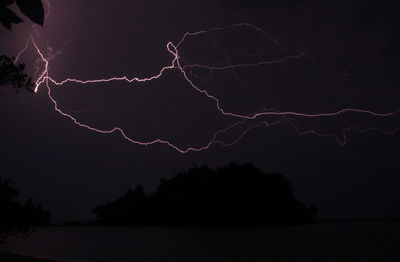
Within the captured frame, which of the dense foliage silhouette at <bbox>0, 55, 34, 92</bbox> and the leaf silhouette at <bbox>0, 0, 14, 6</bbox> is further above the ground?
the dense foliage silhouette at <bbox>0, 55, 34, 92</bbox>

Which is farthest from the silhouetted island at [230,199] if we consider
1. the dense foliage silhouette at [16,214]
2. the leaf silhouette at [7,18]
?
the leaf silhouette at [7,18]

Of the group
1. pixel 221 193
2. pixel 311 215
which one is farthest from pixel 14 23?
pixel 311 215

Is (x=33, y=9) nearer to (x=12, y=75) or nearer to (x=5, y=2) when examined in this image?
(x=5, y=2)

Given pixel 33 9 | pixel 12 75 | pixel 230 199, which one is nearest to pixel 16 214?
pixel 12 75

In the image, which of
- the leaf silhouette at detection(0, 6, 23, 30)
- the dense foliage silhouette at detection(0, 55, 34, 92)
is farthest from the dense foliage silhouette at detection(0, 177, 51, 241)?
the leaf silhouette at detection(0, 6, 23, 30)

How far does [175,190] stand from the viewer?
88312 millimetres

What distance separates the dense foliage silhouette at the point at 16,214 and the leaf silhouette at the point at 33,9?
24.7 feet

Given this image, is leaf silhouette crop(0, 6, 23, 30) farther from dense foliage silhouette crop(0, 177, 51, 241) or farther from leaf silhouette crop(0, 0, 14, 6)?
dense foliage silhouette crop(0, 177, 51, 241)

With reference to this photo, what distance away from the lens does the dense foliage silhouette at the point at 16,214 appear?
7.95 metres

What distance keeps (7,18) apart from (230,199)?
85.6 meters

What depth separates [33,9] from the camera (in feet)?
4.19

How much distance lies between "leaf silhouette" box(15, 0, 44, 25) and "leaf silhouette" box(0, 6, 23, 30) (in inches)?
4.3

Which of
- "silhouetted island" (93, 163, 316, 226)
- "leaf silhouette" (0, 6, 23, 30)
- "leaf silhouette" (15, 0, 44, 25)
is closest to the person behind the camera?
"leaf silhouette" (15, 0, 44, 25)

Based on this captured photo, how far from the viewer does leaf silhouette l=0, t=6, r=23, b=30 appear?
1384mm
